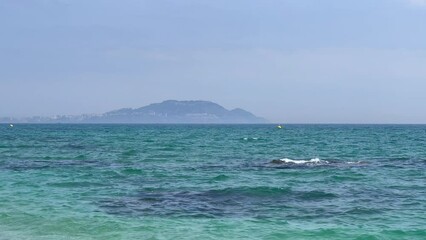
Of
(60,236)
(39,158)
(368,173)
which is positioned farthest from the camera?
(39,158)

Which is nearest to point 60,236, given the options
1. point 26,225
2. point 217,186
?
point 26,225

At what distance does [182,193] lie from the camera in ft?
85.5

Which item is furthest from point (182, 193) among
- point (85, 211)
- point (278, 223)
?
point (278, 223)

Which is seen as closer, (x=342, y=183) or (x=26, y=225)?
(x=26, y=225)

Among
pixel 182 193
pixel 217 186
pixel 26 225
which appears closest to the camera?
pixel 26 225

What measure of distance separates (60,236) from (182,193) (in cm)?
908

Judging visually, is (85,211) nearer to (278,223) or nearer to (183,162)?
(278,223)

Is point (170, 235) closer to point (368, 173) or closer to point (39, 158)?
point (368, 173)

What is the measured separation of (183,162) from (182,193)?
58.8 ft

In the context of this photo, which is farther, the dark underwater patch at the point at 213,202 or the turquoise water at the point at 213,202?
the dark underwater patch at the point at 213,202

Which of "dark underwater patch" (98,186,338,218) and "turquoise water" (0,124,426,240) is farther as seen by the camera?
"dark underwater patch" (98,186,338,218)

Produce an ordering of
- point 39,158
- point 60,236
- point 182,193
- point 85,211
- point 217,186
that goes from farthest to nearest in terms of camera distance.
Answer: point 39,158, point 217,186, point 182,193, point 85,211, point 60,236

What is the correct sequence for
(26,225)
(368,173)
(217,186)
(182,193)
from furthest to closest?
(368,173), (217,186), (182,193), (26,225)

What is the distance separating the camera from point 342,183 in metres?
29.8
